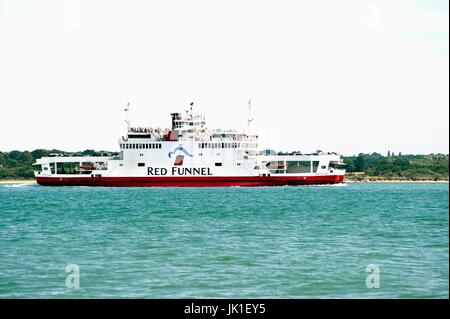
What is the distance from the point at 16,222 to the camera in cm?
3578

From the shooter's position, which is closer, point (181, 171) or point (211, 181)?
point (211, 181)

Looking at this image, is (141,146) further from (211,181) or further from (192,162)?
(211,181)

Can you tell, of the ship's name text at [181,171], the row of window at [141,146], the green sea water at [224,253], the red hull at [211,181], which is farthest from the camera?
the row of window at [141,146]

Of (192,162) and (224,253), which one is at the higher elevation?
(192,162)

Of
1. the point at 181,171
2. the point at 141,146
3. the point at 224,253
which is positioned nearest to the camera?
the point at 224,253

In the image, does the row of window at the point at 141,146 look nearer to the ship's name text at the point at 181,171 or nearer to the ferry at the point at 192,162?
the ferry at the point at 192,162

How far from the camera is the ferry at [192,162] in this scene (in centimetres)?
7344

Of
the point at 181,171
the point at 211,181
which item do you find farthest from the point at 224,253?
the point at 181,171

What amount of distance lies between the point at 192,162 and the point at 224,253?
5149cm

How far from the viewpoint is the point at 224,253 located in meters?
22.5

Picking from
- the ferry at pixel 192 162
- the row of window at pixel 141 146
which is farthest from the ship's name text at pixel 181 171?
the row of window at pixel 141 146

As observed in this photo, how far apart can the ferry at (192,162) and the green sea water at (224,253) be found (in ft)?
103

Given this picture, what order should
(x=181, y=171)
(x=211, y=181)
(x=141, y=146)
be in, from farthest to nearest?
1. (x=141, y=146)
2. (x=181, y=171)
3. (x=211, y=181)
